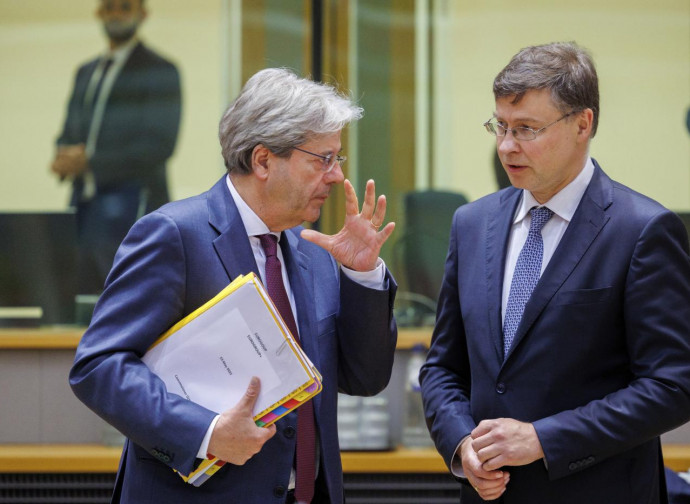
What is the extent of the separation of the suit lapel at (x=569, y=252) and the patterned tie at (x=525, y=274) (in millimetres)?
46

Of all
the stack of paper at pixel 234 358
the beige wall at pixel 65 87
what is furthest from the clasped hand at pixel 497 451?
the beige wall at pixel 65 87

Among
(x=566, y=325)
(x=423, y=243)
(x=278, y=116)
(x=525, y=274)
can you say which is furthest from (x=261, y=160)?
(x=423, y=243)

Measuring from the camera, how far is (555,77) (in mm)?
2258

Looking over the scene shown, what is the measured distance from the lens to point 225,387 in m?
2.12

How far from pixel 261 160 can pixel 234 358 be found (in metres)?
0.50

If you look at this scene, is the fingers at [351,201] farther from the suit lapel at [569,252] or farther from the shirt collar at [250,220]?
the suit lapel at [569,252]

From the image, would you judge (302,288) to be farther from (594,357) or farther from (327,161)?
(594,357)

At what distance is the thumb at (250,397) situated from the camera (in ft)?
6.72

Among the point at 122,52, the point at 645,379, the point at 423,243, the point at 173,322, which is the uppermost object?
the point at 122,52

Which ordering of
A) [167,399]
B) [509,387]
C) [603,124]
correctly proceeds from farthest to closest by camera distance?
[603,124] < [509,387] < [167,399]

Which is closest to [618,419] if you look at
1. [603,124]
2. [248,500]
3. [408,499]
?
[248,500]

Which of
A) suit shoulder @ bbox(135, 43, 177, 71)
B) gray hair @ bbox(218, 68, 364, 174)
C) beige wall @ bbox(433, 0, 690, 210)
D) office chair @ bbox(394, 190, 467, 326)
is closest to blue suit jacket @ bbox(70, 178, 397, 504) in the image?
gray hair @ bbox(218, 68, 364, 174)

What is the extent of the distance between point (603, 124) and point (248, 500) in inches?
122

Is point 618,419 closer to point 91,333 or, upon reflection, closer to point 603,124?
point 91,333
